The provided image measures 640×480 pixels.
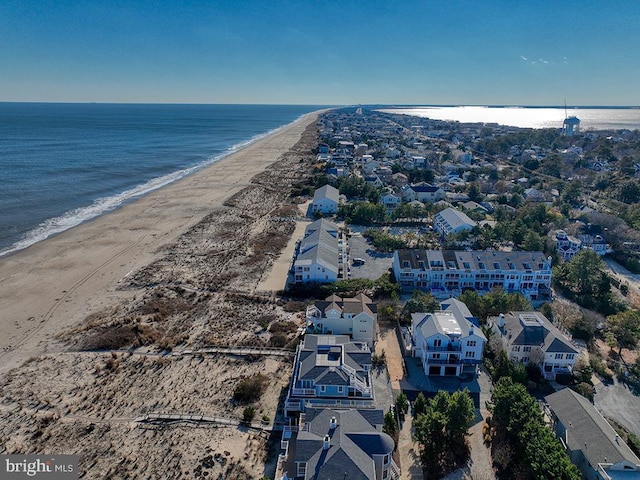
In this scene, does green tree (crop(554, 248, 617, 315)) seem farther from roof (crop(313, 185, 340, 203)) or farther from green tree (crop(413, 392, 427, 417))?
roof (crop(313, 185, 340, 203))

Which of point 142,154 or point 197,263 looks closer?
point 197,263

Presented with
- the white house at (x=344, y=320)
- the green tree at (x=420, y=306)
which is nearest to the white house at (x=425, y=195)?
the green tree at (x=420, y=306)

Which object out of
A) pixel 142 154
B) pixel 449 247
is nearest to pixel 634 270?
pixel 449 247

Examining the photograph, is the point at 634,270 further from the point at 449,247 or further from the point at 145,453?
the point at 145,453

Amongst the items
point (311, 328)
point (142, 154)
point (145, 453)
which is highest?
point (142, 154)

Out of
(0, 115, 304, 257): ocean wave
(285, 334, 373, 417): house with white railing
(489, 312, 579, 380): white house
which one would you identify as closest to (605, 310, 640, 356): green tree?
(489, 312, 579, 380): white house

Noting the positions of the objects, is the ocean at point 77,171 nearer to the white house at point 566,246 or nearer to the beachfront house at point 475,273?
the beachfront house at point 475,273
